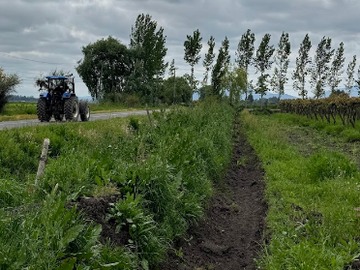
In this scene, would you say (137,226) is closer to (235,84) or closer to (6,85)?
(6,85)

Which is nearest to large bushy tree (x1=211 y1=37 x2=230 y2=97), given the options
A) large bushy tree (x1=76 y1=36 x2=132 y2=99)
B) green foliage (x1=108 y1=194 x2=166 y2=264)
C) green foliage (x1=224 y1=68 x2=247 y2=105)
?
green foliage (x1=224 y1=68 x2=247 y2=105)

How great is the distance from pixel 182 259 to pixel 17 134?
21.5 feet

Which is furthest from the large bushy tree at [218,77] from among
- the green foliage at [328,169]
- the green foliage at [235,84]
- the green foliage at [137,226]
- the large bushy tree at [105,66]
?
the green foliage at [137,226]

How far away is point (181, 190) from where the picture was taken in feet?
24.5

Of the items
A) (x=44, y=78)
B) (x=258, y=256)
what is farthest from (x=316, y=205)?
(x=44, y=78)

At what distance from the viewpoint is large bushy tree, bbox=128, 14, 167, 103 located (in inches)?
2223

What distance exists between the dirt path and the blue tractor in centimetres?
954

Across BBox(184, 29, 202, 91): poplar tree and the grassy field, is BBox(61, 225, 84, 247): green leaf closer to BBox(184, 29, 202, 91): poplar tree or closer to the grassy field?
the grassy field

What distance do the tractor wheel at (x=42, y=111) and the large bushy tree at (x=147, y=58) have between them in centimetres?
3427

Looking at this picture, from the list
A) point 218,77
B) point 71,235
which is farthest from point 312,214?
point 218,77

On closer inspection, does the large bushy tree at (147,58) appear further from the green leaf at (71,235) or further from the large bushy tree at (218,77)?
the green leaf at (71,235)

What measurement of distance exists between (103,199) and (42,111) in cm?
1473

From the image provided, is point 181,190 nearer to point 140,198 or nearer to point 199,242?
point 199,242

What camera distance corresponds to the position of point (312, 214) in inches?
285
